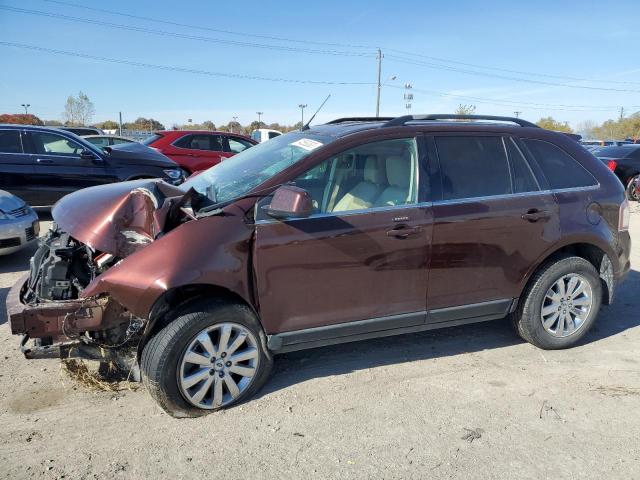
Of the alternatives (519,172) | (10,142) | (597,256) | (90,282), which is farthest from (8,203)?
(597,256)

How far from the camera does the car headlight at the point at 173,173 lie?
9463 mm

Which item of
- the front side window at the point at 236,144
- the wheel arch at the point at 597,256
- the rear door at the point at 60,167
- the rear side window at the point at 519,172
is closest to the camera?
the rear side window at the point at 519,172

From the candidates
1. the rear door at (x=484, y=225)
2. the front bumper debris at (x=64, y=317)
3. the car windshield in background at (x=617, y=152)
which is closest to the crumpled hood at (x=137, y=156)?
the front bumper debris at (x=64, y=317)

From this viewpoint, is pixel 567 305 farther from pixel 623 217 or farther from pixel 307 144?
pixel 307 144

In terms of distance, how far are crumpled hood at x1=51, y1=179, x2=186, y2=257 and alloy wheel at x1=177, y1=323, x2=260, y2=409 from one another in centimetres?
73

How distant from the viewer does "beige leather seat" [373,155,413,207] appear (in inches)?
139

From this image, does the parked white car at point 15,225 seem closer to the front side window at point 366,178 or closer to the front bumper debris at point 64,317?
the front bumper debris at point 64,317

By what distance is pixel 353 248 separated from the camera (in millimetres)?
3307

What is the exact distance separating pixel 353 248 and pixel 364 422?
1.10 metres

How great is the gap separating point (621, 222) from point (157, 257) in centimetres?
384

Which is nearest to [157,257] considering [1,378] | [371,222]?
[371,222]

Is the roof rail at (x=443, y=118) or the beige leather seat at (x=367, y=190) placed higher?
the roof rail at (x=443, y=118)


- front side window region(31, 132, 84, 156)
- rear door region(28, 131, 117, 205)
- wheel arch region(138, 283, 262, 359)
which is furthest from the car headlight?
wheel arch region(138, 283, 262, 359)

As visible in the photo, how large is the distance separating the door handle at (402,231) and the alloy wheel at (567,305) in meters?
1.40
